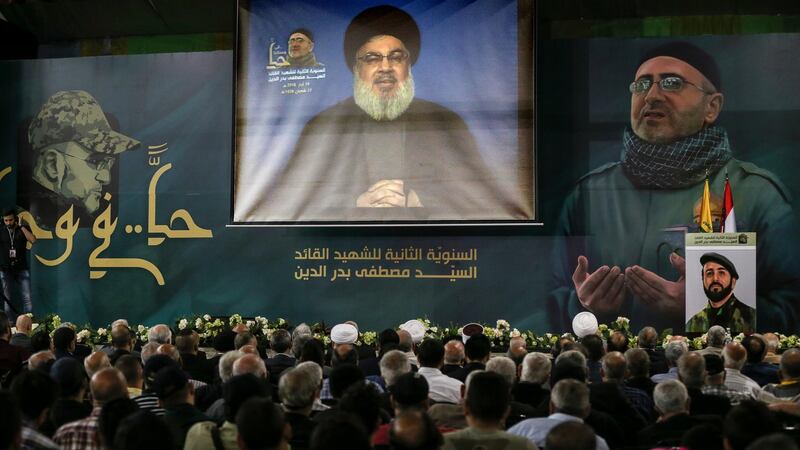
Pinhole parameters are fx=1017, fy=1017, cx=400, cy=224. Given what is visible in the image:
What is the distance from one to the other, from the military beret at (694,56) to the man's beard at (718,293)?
88.6 inches

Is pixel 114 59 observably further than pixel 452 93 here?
Yes

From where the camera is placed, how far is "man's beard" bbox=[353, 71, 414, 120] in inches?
416

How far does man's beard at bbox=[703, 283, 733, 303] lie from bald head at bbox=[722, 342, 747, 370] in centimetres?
346

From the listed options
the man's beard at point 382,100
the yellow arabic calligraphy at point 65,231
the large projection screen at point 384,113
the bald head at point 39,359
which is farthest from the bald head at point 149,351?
the yellow arabic calligraphy at point 65,231

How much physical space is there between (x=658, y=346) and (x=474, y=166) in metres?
2.52

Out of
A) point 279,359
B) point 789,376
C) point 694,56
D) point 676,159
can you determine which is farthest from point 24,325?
point 694,56

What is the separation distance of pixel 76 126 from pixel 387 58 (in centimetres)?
388

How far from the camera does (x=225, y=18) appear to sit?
11555mm

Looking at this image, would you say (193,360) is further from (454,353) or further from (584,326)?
(584,326)

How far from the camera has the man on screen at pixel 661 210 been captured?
32.6 feet

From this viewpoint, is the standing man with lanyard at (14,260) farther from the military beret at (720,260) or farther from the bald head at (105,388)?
the bald head at (105,388)

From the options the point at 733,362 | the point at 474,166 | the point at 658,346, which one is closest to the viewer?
the point at 733,362

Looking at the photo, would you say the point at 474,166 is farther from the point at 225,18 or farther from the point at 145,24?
the point at 145,24

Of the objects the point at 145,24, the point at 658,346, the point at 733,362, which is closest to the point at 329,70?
the point at 145,24
